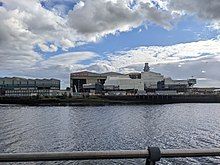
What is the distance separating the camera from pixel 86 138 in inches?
1551

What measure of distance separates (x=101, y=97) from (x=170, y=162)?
146 meters

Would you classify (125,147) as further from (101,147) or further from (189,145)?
(189,145)

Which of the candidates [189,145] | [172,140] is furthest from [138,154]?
[172,140]

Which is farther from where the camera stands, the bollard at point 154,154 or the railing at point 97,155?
the bollard at point 154,154

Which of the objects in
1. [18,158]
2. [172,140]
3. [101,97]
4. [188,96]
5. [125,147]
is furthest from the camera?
[188,96]

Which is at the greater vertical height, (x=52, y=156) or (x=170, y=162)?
(x=52, y=156)

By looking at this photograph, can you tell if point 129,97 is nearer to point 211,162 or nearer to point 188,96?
point 188,96

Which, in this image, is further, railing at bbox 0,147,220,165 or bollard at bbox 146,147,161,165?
bollard at bbox 146,147,161,165

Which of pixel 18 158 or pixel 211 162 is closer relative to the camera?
pixel 18 158

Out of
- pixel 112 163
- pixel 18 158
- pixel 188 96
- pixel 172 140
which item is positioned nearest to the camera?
pixel 18 158

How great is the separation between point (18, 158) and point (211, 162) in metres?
22.6

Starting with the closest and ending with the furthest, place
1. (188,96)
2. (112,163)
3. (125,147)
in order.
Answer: (112,163) → (125,147) → (188,96)

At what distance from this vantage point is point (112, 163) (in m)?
22.6

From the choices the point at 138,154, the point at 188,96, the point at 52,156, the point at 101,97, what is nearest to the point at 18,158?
the point at 52,156
